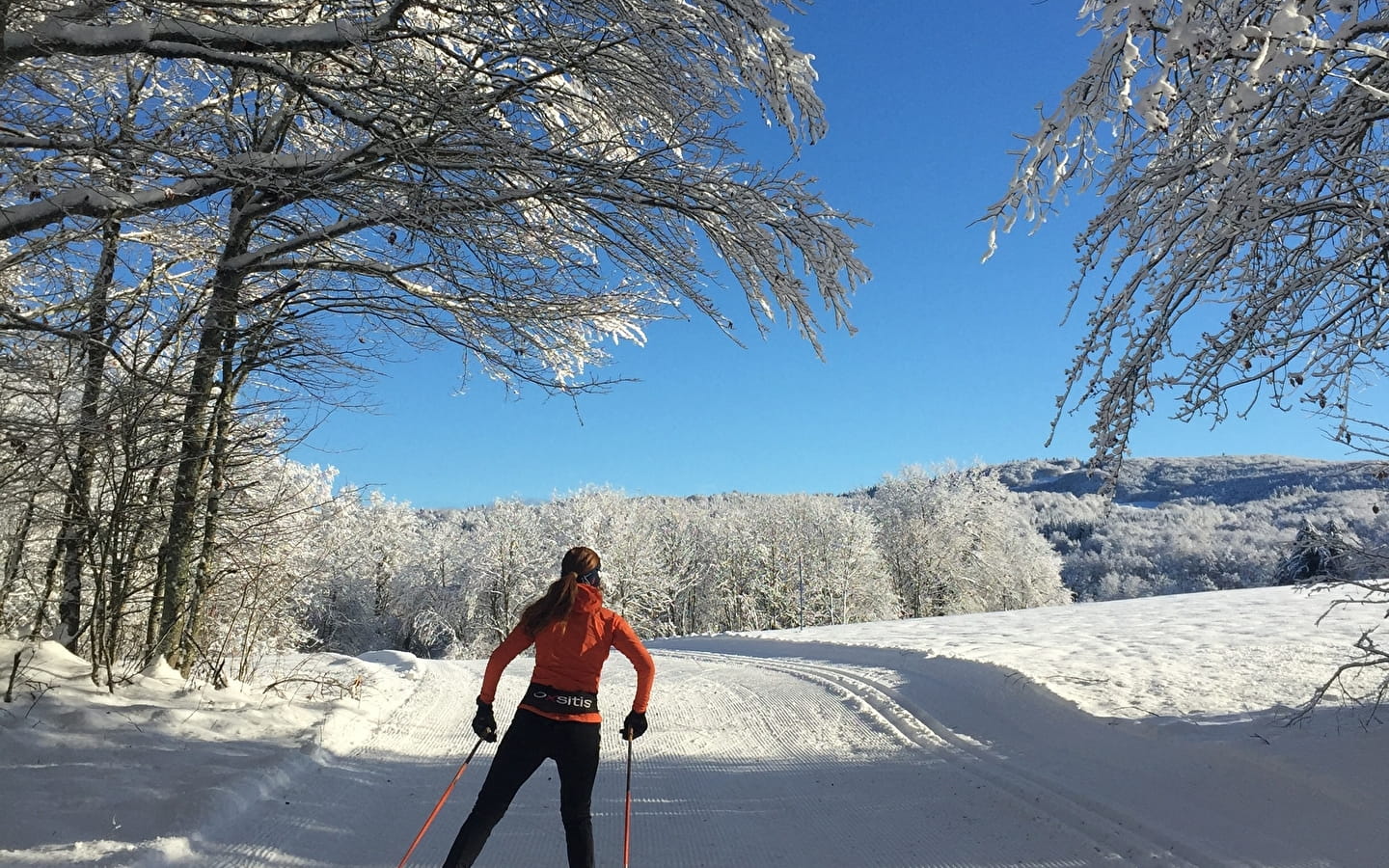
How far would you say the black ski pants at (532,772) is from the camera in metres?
3.47

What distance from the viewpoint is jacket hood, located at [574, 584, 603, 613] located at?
3.98 metres

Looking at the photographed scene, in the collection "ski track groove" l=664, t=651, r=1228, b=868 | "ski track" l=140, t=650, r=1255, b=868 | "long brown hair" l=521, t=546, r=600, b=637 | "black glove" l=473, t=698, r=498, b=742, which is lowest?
"ski track" l=140, t=650, r=1255, b=868

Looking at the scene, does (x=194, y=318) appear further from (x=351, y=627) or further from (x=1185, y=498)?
(x=1185, y=498)

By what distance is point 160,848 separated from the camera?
3.78m

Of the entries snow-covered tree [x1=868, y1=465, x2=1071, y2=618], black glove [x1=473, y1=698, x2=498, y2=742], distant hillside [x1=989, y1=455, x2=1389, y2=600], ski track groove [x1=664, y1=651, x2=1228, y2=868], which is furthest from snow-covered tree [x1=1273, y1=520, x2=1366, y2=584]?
snow-covered tree [x1=868, y1=465, x2=1071, y2=618]

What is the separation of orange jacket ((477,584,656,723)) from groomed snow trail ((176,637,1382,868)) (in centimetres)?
104

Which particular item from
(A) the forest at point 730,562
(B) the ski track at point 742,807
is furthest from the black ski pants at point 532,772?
(A) the forest at point 730,562

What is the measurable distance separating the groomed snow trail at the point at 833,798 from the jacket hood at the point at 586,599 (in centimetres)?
145

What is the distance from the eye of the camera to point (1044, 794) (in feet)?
16.3

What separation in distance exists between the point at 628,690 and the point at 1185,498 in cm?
9344

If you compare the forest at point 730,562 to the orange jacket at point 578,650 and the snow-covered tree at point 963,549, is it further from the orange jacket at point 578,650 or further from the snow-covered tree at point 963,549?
the orange jacket at point 578,650

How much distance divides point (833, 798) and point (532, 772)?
2.47 m

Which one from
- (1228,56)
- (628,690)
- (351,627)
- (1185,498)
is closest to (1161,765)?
(1228,56)

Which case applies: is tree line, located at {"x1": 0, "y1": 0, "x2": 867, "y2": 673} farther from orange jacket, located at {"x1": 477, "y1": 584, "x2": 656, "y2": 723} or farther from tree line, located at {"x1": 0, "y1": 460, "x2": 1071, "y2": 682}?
tree line, located at {"x1": 0, "y1": 460, "x2": 1071, "y2": 682}
